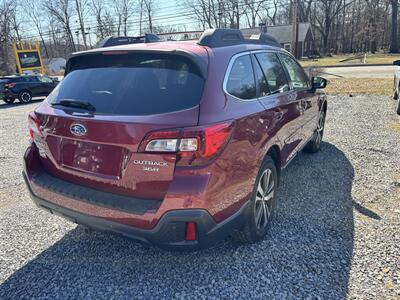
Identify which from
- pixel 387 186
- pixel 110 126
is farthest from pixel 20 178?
pixel 387 186

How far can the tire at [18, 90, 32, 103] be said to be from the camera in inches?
655

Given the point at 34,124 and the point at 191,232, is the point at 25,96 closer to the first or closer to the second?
the point at 34,124

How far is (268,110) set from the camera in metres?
2.94

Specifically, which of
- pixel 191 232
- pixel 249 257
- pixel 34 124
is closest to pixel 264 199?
pixel 249 257

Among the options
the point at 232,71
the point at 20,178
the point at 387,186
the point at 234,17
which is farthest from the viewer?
the point at 234,17

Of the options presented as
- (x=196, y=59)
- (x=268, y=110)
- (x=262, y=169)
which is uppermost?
(x=196, y=59)

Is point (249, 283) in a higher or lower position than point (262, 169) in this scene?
lower

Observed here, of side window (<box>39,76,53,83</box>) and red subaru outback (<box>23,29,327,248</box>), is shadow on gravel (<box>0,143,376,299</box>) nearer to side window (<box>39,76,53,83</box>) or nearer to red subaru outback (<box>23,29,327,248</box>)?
red subaru outback (<box>23,29,327,248</box>)

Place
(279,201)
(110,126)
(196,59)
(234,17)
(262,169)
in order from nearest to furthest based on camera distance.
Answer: (110,126) < (196,59) < (262,169) < (279,201) < (234,17)

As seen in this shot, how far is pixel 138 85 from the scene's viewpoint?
2367 millimetres

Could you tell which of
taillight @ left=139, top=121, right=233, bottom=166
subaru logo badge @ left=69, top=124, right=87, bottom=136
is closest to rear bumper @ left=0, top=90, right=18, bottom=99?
subaru logo badge @ left=69, top=124, right=87, bottom=136

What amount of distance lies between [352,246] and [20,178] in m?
4.64

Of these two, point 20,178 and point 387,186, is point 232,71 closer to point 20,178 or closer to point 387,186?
point 387,186

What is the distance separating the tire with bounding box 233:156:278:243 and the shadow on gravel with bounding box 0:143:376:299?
13 cm
